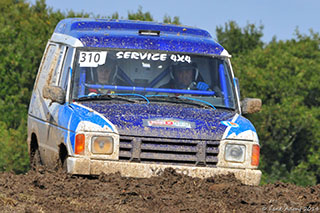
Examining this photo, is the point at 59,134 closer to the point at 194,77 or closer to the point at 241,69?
the point at 194,77

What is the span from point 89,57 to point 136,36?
2.19 feet

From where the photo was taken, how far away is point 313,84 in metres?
40.2

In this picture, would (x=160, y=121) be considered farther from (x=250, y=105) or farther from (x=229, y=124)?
(x=250, y=105)

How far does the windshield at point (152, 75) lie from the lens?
31.7ft

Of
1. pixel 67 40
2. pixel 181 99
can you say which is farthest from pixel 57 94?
pixel 181 99

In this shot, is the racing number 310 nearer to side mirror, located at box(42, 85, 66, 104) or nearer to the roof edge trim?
the roof edge trim

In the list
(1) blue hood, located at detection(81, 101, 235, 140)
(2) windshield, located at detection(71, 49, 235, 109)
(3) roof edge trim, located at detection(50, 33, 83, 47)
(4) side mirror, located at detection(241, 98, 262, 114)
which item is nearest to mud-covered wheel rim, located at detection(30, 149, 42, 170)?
(3) roof edge trim, located at detection(50, 33, 83, 47)

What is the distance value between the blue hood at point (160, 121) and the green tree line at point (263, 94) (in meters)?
21.1

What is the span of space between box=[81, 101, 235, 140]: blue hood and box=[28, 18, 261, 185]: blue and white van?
1 cm

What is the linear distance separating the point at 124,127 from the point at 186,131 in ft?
2.17

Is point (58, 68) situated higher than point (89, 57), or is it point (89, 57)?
point (89, 57)

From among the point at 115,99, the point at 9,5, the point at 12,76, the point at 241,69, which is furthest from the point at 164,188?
the point at 9,5

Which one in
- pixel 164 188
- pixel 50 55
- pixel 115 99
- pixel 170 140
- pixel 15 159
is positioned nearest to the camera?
pixel 164 188

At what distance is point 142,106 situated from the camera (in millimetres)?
9336
